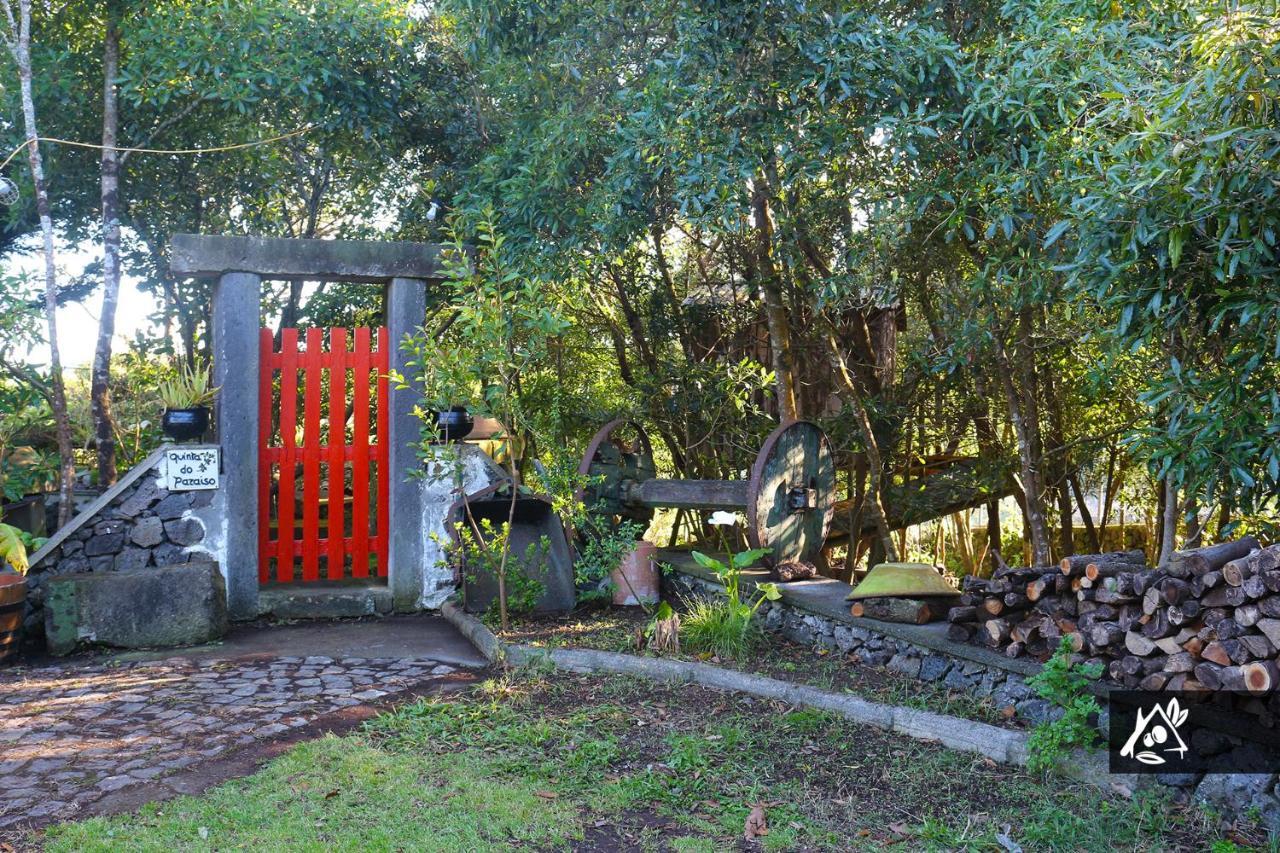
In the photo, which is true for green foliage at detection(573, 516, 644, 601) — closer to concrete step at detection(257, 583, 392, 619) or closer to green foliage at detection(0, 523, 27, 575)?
concrete step at detection(257, 583, 392, 619)

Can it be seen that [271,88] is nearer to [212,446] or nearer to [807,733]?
[212,446]

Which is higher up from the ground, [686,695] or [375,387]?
[375,387]

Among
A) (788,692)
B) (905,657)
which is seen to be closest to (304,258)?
(788,692)

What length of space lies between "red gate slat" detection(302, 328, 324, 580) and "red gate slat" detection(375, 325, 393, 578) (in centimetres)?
45

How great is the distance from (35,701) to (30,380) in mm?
3969

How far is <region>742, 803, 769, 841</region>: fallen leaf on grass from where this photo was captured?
370 cm

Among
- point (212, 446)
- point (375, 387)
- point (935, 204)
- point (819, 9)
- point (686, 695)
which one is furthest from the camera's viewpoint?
point (375, 387)

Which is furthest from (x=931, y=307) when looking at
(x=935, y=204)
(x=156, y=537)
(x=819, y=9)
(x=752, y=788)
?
(x=156, y=537)

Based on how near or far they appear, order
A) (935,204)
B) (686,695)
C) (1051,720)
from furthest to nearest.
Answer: (935,204)
(686,695)
(1051,720)

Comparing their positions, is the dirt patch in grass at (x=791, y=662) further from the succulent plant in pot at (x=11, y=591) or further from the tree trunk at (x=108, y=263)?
the tree trunk at (x=108, y=263)

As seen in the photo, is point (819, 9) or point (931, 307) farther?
point (931, 307)

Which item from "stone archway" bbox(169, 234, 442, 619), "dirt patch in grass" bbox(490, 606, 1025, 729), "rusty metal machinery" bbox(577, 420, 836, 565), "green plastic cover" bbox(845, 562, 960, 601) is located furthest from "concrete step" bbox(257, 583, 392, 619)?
"green plastic cover" bbox(845, 562, 960, 601)

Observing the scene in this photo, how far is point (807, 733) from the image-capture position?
475 centimetres

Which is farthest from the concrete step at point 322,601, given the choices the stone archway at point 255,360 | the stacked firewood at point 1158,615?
the stacked firewood at point 1158,615
